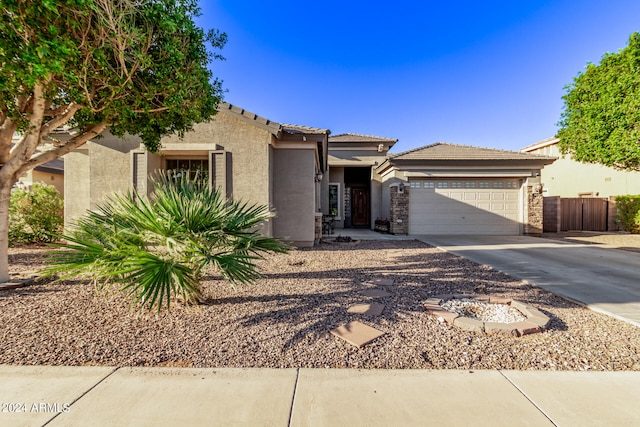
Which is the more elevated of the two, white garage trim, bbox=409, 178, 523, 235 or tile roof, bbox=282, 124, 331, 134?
tile roof, bbox=282, 124, 331, 134

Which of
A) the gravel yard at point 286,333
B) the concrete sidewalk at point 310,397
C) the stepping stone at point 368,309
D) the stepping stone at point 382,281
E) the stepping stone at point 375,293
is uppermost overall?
the stepping stone at point 382,281

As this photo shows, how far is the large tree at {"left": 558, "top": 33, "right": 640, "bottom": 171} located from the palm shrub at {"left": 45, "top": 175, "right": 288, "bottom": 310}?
13294 millimetres

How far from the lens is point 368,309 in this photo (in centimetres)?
367

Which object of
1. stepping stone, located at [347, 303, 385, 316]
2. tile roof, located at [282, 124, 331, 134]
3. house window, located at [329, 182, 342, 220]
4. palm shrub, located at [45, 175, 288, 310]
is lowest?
stepping stone, located at [347, 303, 385, 316]

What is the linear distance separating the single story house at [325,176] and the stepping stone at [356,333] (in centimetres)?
163

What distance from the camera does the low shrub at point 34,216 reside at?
28.5ft

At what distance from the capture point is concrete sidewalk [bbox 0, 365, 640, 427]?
1879 millimetres

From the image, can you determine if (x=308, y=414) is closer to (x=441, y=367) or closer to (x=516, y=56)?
(x=441, y=367)

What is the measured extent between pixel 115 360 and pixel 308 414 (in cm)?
187

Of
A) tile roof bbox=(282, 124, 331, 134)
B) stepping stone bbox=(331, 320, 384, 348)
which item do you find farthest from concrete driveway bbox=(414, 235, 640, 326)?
tile roof bbox=(282, 124, 331, 134)

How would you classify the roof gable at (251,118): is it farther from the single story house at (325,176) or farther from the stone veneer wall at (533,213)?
the stone veneer wall at (533,213)

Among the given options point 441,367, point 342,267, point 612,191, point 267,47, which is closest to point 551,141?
point 612,191

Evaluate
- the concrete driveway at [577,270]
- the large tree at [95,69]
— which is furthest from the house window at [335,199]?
the large tree at [95,69]

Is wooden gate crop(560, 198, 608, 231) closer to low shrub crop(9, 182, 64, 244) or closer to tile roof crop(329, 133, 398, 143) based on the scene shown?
tile roof crop(329, 133, 398, 143)
